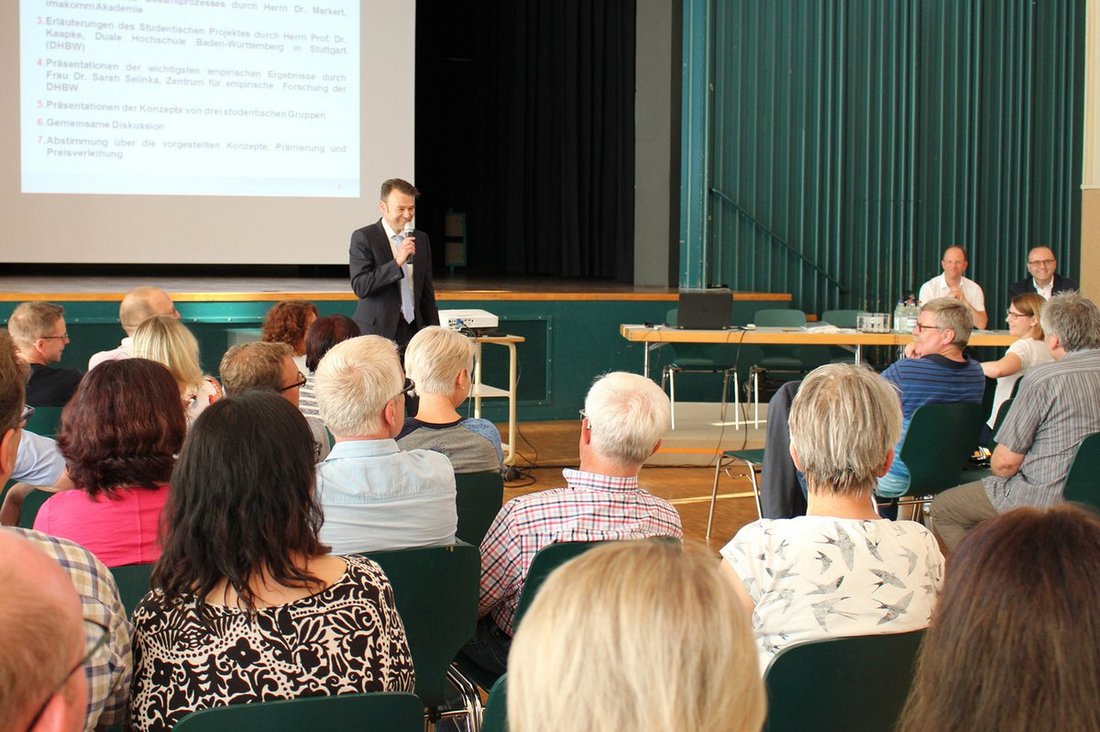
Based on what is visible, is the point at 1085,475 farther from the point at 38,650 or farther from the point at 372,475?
the point at 38,650

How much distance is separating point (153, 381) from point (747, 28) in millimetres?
8058

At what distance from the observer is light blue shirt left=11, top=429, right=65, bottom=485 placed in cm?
308

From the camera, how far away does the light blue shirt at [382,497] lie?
7.90 feet

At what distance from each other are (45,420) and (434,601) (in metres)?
2.19

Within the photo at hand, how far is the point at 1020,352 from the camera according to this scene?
532 cm

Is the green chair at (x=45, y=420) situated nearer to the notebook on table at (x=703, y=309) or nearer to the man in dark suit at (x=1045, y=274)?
the notebook on table at (x=703, y=309)

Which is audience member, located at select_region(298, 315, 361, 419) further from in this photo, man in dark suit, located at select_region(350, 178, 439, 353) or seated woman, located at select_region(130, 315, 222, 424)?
man in dark suit, located at select_region(350, 178, 439, 353)

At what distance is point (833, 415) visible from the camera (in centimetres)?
226

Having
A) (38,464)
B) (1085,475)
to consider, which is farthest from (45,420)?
(1085,475)

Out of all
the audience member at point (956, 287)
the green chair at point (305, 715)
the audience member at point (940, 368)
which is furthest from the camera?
the audience member at point (956, 287)

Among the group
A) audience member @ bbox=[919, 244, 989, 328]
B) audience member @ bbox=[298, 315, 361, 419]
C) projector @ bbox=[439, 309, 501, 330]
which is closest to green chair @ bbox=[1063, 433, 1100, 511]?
audience member @ bbox=[298, 315, 361, 419]

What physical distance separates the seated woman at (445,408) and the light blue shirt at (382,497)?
0.63 meters

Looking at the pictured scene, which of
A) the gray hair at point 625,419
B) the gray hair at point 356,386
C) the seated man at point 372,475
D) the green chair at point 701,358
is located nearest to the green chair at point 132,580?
the seated man at point 372,475

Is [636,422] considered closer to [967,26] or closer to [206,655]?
Result: [206,655]
